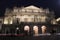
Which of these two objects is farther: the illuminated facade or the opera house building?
the illuminated facade

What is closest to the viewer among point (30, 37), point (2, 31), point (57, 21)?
point (30, 37)

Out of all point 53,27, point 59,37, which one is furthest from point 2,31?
point 59,37

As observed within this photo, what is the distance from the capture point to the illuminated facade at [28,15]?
49.9 metres

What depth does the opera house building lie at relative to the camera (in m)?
47.3

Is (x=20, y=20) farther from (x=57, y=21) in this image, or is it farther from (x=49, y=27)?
(x=57, y=21)

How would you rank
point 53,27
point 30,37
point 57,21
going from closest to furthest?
point 30,37 < point 53,27 < point 57,21

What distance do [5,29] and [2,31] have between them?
1.06 m

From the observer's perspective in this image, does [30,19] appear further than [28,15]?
Yes

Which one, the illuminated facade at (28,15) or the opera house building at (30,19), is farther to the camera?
the illuminated facade at (28,15)

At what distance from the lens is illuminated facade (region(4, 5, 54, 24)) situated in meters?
49.9

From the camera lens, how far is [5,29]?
151 feet

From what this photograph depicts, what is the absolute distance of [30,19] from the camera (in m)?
51.1

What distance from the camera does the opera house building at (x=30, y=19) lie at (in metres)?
47.3

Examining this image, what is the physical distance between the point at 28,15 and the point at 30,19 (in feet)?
5.12
